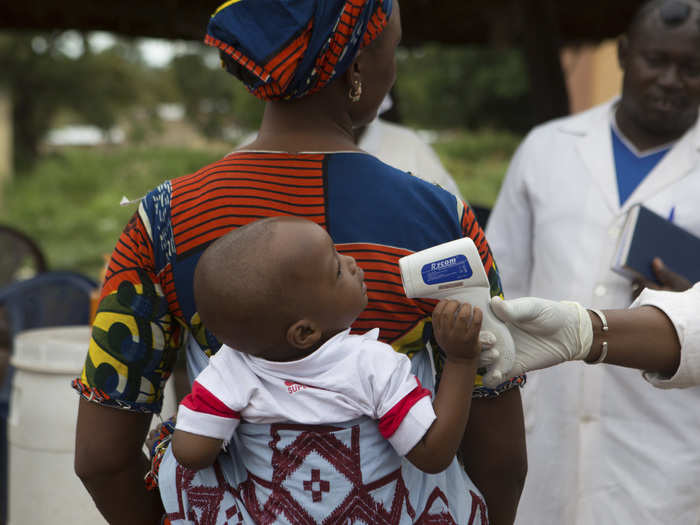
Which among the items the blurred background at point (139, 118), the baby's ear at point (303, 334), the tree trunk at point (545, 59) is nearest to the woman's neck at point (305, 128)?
the baby's ear at point (303, 334)

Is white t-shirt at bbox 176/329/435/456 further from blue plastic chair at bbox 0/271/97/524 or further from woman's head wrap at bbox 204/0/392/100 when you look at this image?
blue plastic chair at bbox 0/271/97/524

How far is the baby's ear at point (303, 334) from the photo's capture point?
1.21m

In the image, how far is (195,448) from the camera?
1252 millimetres

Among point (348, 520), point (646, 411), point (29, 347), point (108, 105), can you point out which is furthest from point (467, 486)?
point (108, 105)

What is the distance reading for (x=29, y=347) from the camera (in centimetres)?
257

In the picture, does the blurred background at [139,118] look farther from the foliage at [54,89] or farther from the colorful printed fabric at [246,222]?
the colorful printed fabric at [246,222]

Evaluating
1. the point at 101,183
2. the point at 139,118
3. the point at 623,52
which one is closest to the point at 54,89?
the point at 101,183

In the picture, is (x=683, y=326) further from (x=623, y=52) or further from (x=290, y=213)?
(x=623, y=52)

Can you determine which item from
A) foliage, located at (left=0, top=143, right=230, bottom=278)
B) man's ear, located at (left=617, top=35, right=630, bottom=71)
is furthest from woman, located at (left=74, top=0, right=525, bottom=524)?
foliage, located at (left=0, top=143, right=230, bottom=278)

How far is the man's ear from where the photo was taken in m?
2.79

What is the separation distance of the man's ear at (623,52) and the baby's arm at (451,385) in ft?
6.02

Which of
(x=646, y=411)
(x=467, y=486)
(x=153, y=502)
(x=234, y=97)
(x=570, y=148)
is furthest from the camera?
(x=234, y=97)

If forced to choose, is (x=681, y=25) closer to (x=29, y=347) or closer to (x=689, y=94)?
(x=689, y=94)

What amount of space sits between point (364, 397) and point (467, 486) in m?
0.35
